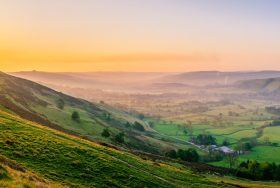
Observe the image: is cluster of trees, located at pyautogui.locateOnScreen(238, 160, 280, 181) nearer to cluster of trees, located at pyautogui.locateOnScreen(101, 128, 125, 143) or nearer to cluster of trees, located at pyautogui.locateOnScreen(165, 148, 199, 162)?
cluster of trees, located at pyautogui.locateOnScreen(165, 148, 199, 162)

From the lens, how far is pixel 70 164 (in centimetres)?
4678

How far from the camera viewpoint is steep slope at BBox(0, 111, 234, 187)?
42594 mm

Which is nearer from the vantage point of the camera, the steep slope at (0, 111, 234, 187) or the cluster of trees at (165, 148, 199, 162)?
the steep slope at (0, 111, 234, 187)

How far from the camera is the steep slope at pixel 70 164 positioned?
140ft

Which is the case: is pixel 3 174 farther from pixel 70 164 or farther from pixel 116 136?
pixel 116 136

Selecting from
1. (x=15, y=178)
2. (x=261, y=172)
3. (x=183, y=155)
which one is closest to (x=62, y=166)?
(x=15, y=178)

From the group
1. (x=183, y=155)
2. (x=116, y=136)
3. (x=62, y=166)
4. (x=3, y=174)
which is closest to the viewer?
(x=3, y=174)

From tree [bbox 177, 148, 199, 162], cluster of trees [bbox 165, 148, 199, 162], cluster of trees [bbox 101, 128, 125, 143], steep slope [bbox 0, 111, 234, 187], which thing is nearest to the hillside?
steep slope [bbox 0, 111, 234, 187]

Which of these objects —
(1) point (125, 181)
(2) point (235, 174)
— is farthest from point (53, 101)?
(1) point (125, 181)

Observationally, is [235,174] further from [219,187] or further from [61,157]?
[61,157]

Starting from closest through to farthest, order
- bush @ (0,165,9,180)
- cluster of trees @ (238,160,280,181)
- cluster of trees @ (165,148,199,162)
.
Result: bush @ (0,165,9,180) → cluster of trees @ (238,160,280,181) → cluster of trees @ (165,148,199,162)

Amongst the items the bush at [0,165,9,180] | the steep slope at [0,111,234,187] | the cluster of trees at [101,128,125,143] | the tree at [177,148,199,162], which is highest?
the bush at [0,165,9,180]

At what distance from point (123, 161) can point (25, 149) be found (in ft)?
55.9

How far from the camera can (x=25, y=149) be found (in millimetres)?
46719
